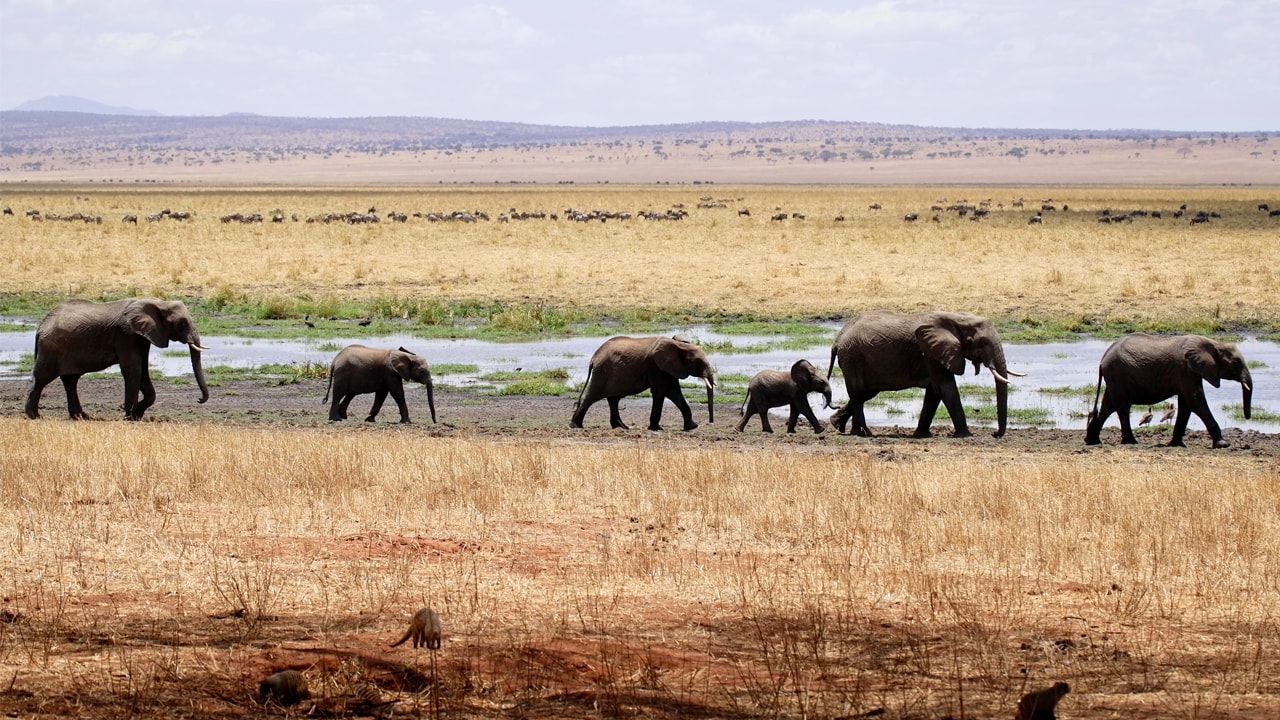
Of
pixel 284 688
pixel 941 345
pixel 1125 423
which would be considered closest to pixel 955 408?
pixel 941 345

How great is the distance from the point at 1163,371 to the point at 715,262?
23.3m

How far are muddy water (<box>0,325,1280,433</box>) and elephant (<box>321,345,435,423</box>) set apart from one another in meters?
3.07

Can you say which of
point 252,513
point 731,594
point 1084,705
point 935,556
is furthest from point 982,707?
point 252,513

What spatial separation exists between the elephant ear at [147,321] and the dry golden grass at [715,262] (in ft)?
48.6

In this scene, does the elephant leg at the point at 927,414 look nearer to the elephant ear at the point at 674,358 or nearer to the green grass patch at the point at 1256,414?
the elephant ear at the point at 674,358

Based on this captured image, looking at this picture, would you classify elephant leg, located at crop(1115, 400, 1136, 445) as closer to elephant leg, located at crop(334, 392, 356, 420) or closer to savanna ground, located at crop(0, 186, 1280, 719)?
savanna ground, located at crop(0, 186, 1280, 719)

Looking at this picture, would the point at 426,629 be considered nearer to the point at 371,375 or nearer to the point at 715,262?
the point at 371,375

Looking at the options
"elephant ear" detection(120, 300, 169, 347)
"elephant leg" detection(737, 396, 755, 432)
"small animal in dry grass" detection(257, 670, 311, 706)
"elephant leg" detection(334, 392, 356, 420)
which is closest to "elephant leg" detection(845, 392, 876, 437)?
"elephant leg" detection(737, 396, 755, 432)

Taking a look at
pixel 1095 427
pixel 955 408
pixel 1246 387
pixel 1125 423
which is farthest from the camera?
pixel 955 408

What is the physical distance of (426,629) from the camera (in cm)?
740

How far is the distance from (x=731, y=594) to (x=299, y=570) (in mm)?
2657

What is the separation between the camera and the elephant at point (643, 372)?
1825 centimetres

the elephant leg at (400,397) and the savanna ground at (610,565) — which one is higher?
the savanna ground at (610,565)

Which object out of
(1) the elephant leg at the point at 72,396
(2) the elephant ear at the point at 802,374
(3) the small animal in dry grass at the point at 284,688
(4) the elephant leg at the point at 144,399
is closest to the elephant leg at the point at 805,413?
(2) the elephant ear at the point at 802,374
